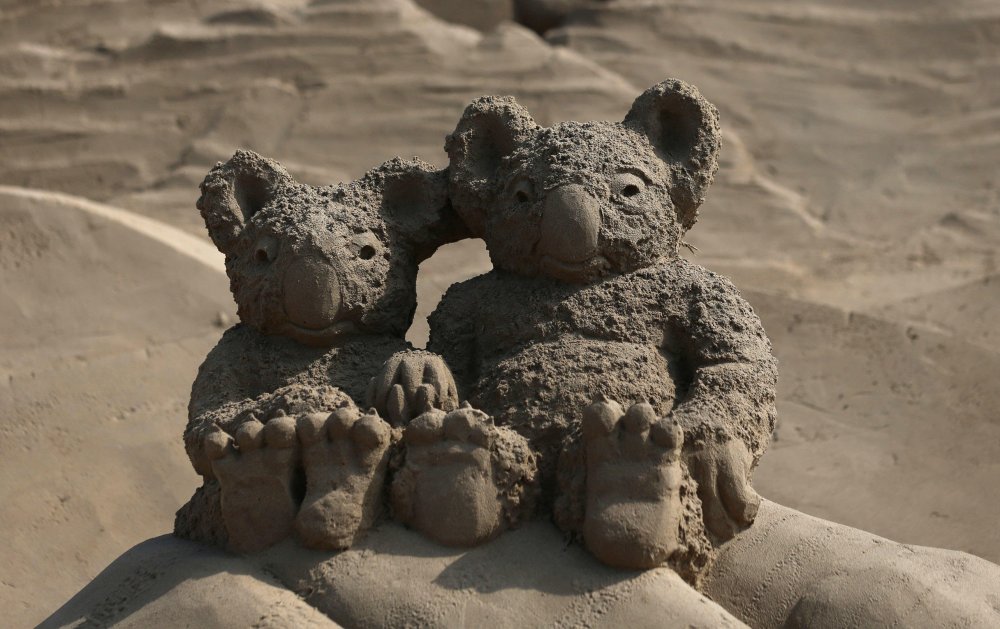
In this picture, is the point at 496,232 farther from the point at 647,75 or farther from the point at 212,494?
the point at 647,75

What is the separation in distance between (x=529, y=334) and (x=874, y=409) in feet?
7.65

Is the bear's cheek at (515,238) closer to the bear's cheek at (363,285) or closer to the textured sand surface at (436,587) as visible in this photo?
the bear's cheek at (363,285)

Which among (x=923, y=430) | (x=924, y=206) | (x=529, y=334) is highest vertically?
(x=529, y=334)

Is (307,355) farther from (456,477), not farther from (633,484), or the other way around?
(633,484)

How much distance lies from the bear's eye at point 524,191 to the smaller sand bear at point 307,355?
257mm

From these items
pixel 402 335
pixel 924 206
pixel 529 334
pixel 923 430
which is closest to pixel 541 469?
pixel 529 334

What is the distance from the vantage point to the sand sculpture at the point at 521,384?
2875mm

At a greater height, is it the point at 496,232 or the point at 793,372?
the point at 496,232

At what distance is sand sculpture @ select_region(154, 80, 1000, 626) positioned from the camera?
9.43 feet

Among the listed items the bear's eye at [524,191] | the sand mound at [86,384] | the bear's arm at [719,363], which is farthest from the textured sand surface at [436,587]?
the sand mound at [86,384]

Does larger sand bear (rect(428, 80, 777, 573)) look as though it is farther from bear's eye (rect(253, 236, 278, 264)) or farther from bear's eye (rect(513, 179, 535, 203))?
bear's eye (rect(253, 236, 278, 264))

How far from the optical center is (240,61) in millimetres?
6766

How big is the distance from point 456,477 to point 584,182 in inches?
26.3

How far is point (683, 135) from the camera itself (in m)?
3.29
